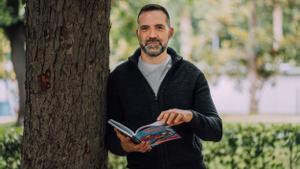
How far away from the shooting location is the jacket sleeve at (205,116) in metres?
3.60

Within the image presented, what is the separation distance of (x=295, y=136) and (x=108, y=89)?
334cm

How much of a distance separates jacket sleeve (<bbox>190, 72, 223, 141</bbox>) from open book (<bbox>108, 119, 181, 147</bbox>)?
149 mm

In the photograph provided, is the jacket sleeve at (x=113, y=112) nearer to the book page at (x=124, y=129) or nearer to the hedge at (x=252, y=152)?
the book page at (x=124, y=129)

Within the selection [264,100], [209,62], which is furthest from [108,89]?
[264,100]

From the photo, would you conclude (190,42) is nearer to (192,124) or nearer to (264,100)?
(264,100)

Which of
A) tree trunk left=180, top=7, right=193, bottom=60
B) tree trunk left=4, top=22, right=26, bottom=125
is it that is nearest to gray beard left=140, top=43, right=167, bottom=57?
tree trunk left=4, top=22, right=26, bottom=125

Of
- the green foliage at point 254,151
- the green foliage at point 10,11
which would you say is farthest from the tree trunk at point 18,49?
the green foliage at point 254,151

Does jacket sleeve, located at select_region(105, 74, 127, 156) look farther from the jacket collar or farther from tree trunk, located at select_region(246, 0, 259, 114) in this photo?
tree trunk, located at select_region(246, 0, 259, 114)

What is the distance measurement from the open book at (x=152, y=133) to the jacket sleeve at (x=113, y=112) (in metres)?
0.27

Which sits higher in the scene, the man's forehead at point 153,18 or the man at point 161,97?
the man's forehead at point 153,18

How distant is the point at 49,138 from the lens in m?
3.93

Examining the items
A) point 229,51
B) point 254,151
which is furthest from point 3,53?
point 254,151

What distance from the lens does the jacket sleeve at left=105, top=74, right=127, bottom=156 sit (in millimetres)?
3844

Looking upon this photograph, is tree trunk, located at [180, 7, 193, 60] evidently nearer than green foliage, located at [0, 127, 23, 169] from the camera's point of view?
No
